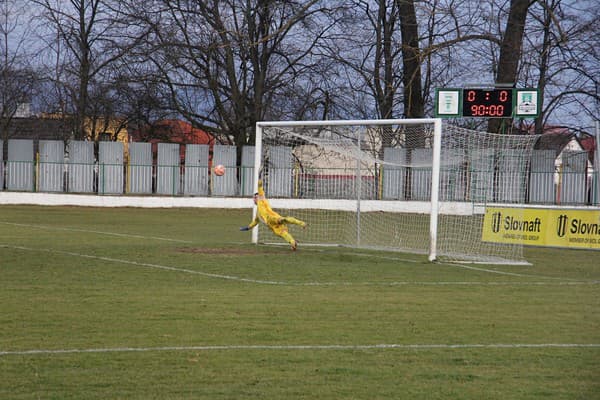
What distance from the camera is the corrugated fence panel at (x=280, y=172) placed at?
3500 centimetres

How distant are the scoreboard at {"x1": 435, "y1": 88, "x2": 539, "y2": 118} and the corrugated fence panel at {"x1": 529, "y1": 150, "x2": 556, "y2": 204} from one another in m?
16.5

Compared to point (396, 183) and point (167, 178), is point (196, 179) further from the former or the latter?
point (396, 183)

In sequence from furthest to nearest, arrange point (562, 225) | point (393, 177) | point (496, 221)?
1. point (393, 177)
2. point (562, 225)
3. point (496, 221)

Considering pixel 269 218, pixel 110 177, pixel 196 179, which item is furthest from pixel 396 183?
pixel 110 177

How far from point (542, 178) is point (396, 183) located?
34.5 feet

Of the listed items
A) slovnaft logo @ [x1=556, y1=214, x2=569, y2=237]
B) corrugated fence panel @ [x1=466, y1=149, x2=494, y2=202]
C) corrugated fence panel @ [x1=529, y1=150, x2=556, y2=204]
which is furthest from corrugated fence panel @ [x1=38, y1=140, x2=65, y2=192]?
slovnaft logo @ [x1=556, y1=214, x2=569, y2=237]

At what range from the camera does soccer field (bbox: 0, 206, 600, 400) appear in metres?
7.41

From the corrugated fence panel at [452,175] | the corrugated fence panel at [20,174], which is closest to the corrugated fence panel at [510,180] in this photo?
the corrugated fence panel at [452,175]

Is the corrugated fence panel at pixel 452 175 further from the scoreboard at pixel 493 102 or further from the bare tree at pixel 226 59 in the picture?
the bare tree at pixel 226 59

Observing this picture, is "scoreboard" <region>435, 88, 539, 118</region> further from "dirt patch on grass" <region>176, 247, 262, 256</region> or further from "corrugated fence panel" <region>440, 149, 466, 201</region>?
"dirt patch on grass" <region>176, 247, 262, 256</region>

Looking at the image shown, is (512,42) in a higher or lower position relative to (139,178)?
higher

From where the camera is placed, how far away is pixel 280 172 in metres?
35.7

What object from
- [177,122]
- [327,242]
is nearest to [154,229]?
[327,242]

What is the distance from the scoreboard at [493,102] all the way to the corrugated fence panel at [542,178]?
16.5 metres
